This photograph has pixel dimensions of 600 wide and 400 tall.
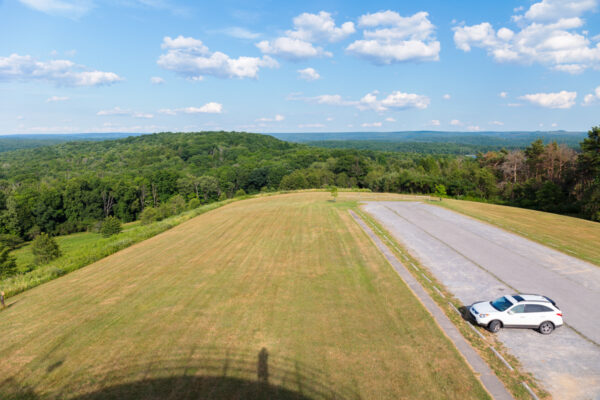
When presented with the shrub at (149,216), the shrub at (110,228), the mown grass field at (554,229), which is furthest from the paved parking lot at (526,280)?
the shrub at (149,216)

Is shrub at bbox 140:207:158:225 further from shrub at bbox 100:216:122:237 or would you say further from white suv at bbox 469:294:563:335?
white suv at bbox 469:294:563:335

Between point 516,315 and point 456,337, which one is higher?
point 516,315

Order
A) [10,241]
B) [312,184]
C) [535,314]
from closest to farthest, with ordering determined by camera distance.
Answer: [535,314] < [10,241] < [312,184]

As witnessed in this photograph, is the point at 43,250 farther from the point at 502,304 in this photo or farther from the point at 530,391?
the point at 530,391

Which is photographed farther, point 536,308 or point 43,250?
point 43,250

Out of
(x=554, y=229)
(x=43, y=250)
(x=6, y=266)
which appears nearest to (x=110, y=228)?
(x=43, y=250)

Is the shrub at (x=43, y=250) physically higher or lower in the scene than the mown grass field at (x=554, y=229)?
lower

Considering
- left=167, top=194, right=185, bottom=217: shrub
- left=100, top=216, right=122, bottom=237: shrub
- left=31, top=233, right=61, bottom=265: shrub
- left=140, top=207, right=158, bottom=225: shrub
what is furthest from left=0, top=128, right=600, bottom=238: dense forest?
left=31, top=233, right=61, bottom=265: shrub

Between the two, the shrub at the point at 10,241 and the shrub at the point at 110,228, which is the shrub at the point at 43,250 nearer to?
the shrub at the point at 110,228
